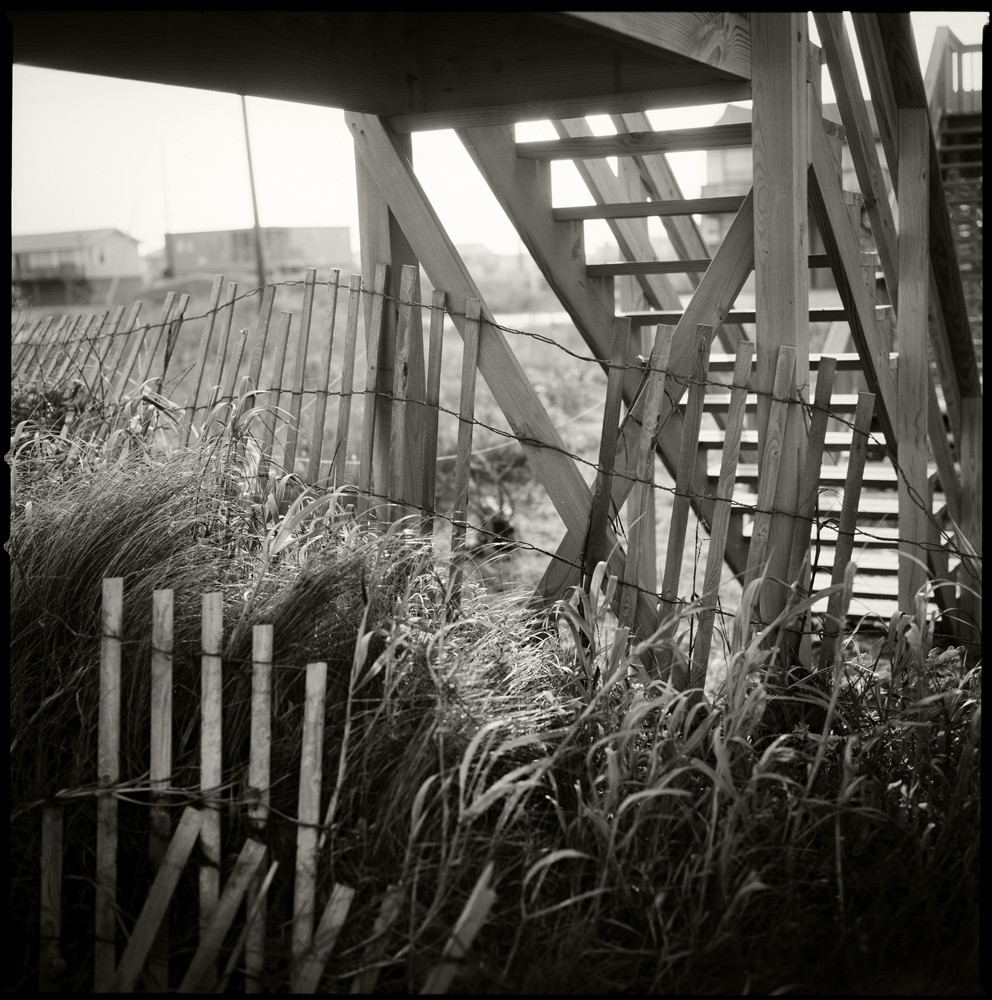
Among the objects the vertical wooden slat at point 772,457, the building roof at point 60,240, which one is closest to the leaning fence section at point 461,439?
the vertical wooden slat at point 772,457

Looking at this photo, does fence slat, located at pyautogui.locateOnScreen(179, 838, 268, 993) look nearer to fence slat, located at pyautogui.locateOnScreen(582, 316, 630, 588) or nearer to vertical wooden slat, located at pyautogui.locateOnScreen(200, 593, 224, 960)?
vertical wooden slat, located at pyautogui.locateOnScreen(200, 593, 224, 960)

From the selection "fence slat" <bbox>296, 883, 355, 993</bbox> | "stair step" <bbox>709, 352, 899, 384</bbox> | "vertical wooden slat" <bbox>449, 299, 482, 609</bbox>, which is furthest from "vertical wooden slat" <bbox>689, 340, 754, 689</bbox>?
"fence slat" <bbox>296, 883, 355, 993</bbox>

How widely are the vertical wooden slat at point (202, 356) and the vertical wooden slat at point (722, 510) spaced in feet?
7.01

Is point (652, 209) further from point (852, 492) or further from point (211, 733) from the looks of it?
point (211, 733)

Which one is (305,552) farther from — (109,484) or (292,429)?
(292,429)

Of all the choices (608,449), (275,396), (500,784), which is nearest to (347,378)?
(275,396)

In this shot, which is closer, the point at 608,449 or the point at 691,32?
the point at 691,32

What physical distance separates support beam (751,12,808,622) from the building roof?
75.2 meters

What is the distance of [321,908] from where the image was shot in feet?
7.68

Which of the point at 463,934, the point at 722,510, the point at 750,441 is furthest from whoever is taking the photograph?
the point at 750,441

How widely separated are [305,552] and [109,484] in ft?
2.19

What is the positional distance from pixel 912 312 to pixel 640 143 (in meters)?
1.70

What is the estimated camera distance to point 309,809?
7.48ft

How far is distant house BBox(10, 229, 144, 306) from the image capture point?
197ft
